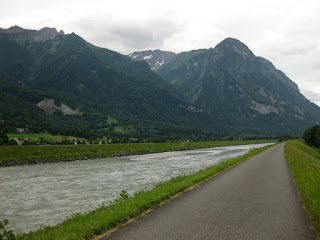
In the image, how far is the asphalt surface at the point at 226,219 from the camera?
860 centimetres

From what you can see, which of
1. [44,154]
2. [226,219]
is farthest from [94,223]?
[44,154]

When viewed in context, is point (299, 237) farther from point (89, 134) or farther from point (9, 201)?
point (89, 134)

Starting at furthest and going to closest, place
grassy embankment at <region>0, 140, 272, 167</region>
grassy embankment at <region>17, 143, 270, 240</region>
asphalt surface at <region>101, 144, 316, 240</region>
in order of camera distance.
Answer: grassy embankment at <region>0, 140, 272, 167</region> → grassy embankment at <region>17, 143, 270, 240</region> → asphalt surface at <region>101, 144, 316, 240</region>

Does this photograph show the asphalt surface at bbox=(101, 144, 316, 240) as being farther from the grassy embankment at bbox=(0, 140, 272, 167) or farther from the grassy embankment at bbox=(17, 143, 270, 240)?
the grassy embankment at bbox=(0, 140, 272, 167)

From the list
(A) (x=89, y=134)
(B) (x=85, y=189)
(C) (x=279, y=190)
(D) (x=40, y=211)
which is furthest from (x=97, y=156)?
(A) (x=89, y=134)

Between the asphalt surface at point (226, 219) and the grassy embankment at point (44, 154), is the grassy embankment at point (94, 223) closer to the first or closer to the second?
the asphalt surface at point (226, 219)

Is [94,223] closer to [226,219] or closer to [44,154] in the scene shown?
[226,219]

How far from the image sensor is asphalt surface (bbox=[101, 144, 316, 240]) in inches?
339

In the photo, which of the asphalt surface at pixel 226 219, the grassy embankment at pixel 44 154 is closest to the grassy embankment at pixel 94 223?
the asphalt surface at pixel 226 219

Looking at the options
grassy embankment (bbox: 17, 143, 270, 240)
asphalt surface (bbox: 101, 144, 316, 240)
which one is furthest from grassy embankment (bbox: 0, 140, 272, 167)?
asphalt surface (bbox: 101, 144, 316, 240)

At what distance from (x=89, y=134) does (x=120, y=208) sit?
159m

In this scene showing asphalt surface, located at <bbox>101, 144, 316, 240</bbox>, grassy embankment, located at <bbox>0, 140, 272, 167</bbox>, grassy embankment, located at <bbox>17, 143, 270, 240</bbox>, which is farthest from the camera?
grassy embankment, located at <bbox>0, 140, 272, 167</bbox>

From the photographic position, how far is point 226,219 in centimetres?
1016

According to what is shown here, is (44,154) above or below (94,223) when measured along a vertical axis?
below
